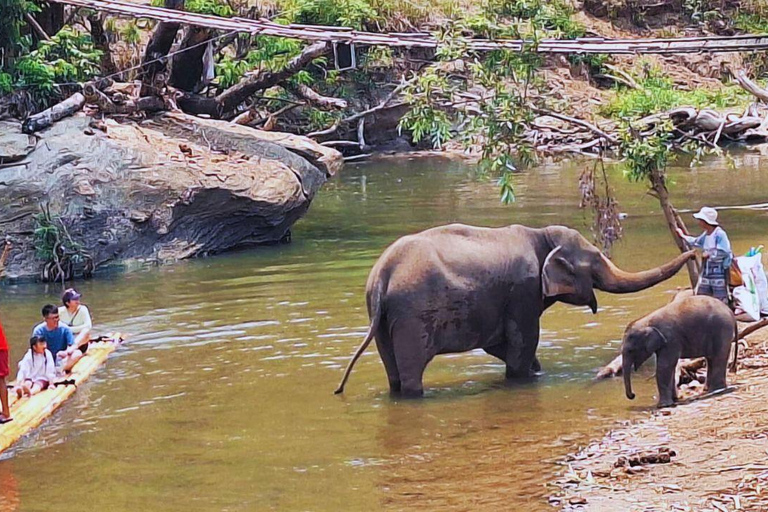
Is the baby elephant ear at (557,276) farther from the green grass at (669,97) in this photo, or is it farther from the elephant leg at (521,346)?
the green grass at (669,97)

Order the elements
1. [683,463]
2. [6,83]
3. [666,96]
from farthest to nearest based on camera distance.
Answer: [666,96], [6,83], [683,463]

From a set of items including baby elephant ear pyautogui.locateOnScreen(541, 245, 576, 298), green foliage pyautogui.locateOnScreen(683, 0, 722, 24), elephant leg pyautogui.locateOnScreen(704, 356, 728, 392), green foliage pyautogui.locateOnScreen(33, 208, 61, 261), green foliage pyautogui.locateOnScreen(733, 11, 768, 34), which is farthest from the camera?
green foliage pyautogui.locateOnScreen(683, 0, 722, 24)

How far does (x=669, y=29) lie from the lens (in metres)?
43.0

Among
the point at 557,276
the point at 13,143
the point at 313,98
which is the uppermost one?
the point at 13,143

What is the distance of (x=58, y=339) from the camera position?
12930mm

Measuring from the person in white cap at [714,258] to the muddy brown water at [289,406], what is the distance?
108 cm

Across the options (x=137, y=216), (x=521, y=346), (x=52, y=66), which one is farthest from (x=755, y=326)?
(x=52, y=66)

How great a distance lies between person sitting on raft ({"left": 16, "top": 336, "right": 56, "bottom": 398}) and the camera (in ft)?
39.4

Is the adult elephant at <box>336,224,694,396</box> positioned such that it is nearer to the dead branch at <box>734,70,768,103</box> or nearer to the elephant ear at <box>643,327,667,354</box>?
the elephant ear at <box>643,327,667,354</box>

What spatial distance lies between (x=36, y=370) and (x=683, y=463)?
660 centimetres

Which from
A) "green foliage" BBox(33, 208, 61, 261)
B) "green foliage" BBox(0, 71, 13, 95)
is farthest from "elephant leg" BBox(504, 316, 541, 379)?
"green foliage" BBox(0, 71, 13, 95)

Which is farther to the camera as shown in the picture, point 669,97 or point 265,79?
point 669,97

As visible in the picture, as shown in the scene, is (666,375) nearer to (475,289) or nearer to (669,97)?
(475,289)

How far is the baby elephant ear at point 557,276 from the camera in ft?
38.2
